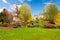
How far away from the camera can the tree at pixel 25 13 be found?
21825 millimetres

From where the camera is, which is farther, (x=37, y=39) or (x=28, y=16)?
(x=28, y=16)

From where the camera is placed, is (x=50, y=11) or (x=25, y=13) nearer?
(x=25, y=13)

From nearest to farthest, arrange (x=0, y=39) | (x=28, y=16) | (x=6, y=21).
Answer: (x=0, y=39)
(x=6, y=21)
(x=28, y=16)

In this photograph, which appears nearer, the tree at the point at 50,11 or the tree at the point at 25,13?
the tree at the point at 25,13

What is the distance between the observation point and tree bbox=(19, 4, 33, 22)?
21.8m

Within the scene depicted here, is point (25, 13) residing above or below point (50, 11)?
below

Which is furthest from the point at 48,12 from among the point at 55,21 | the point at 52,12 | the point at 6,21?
the point at 6,21

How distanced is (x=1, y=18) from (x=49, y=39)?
11.4 meters

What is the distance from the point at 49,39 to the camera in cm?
1005

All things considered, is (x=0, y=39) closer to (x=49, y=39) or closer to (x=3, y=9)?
(x=49, y=39)

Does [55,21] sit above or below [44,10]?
below

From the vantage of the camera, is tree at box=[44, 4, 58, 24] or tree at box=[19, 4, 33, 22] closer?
tree at box=[19, 4, 33, 22]

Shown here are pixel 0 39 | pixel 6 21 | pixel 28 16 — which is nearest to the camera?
pixel 0 39

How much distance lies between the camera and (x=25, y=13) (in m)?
22.3
